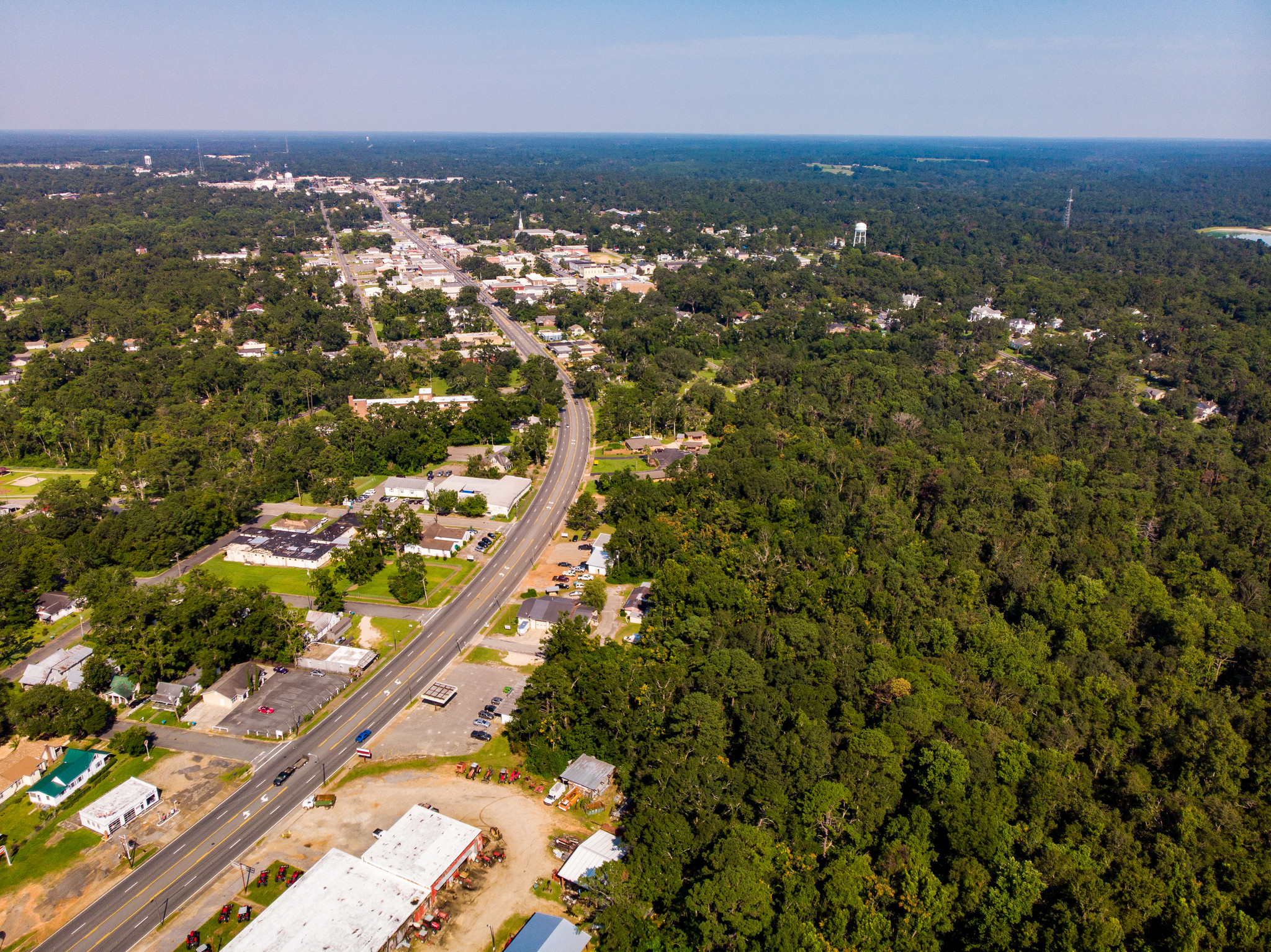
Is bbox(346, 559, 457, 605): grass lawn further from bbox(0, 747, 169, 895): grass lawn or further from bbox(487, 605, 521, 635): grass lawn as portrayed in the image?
bbox(0, 747, 169, 895): grass lawn

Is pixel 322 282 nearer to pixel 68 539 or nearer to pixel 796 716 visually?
pixel 68 539

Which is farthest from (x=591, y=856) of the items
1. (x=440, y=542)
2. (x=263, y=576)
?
(x=263, y=576)

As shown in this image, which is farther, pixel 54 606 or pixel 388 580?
pixel 388 580

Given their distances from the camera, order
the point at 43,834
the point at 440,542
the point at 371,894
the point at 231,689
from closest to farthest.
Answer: the point at 371,894, the point at 43,834, the point at 231,689, the point at 440,542

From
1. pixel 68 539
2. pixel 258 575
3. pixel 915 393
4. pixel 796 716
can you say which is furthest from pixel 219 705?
pixel 915 393

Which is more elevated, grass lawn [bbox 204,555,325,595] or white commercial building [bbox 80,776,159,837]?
grass lawn [bbox 204,555,325,595]

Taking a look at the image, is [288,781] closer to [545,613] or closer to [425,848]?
[425,848]

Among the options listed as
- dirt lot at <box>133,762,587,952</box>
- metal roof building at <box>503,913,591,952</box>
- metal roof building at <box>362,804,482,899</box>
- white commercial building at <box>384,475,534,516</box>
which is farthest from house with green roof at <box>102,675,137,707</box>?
white commercial building at <box>384,475,534,516</box>
